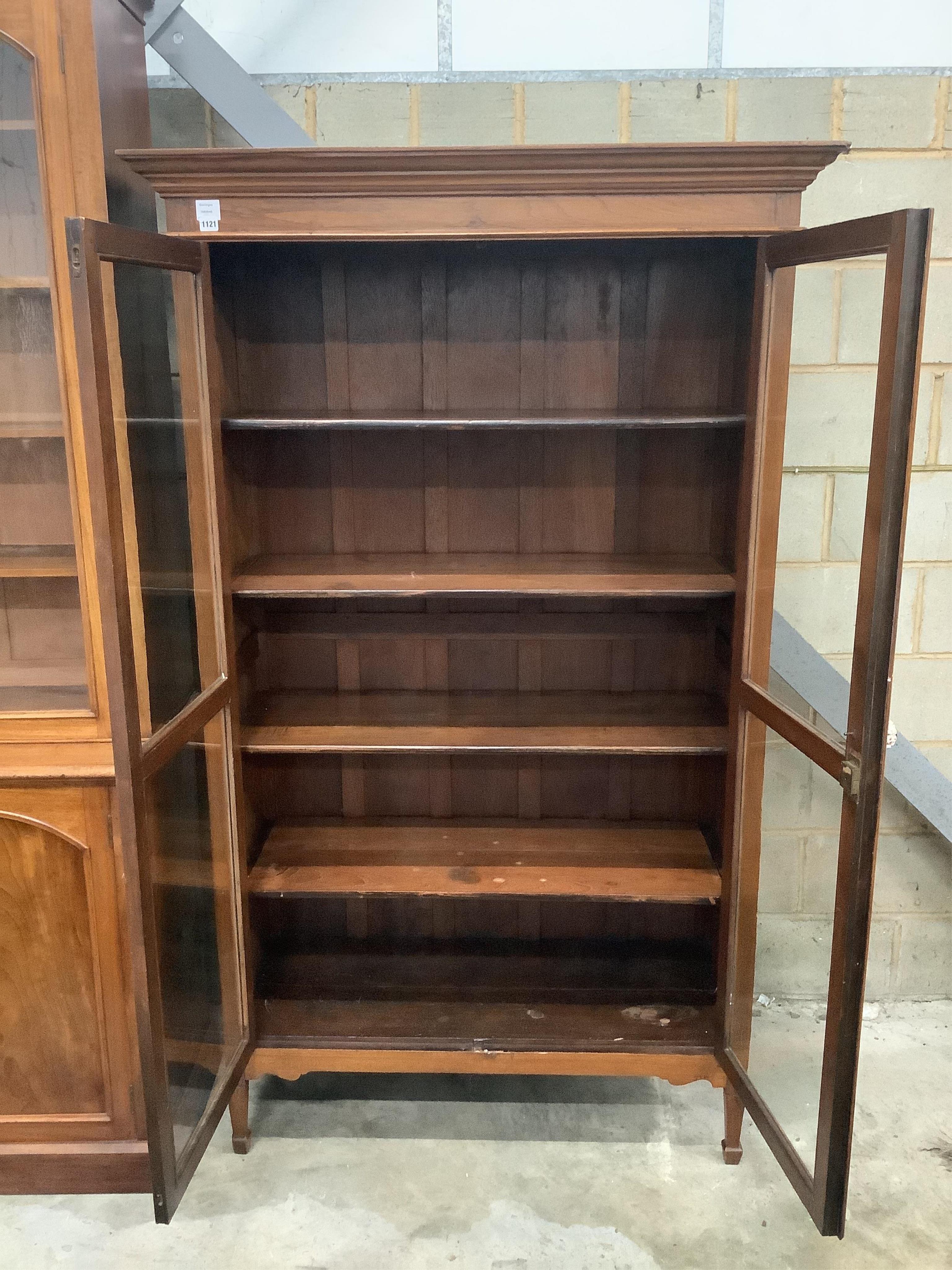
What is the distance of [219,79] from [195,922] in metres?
1.68

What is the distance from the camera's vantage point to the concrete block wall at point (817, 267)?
1.88 metres

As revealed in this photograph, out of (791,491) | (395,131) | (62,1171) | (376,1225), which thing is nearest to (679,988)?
(376,1225)

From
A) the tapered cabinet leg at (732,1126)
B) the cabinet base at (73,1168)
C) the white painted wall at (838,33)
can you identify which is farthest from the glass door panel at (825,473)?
the cabinet base at (73,1168)

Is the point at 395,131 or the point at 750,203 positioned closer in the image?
the point at 750,203

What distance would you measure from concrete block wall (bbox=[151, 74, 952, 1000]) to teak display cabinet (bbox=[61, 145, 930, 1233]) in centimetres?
13

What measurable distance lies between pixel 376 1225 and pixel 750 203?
2019 millimetres

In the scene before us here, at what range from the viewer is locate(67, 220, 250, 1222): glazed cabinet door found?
1503mm

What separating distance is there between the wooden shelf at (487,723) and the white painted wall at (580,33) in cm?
138

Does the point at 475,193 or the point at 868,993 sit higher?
the point at 475,193

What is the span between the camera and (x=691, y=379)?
2078 millimetres

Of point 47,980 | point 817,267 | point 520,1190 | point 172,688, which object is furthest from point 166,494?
point 520,1190

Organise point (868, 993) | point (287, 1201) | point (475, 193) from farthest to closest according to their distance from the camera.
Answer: point (868, 993), point (287, 1201), point (475, 193)

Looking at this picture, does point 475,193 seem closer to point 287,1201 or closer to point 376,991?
point 376,991

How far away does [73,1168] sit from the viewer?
6.42 ft
